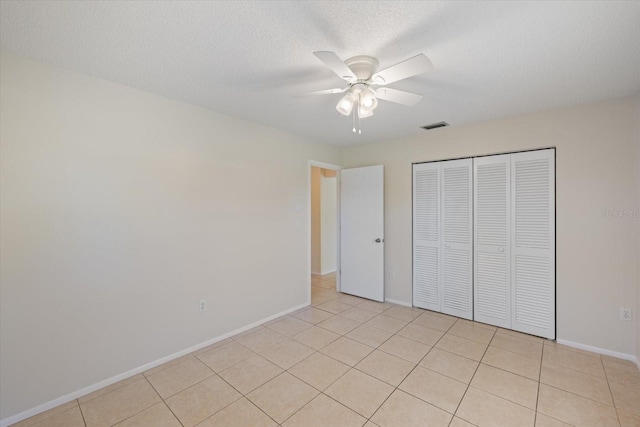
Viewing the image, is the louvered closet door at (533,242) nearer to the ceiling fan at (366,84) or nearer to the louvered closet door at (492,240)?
the louvered closet door at (492,240)

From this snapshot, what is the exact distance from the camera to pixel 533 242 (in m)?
2.96

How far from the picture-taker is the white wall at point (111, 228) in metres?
1.83

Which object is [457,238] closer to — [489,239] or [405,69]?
[489,239]

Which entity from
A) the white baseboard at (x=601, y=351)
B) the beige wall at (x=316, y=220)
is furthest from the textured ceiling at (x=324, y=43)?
the beige wall at (x=316, y=220)

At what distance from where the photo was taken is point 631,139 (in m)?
2.49

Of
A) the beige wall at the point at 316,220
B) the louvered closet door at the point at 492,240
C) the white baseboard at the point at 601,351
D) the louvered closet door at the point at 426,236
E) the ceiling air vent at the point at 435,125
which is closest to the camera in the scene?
the white baseboard at the point at 601,351

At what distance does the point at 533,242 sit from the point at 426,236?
1.16 m

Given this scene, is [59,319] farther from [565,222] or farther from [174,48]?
[565,222]

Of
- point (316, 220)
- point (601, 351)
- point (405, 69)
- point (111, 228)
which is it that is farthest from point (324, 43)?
point (316, 220)

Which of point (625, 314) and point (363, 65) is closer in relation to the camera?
point (363, 65)

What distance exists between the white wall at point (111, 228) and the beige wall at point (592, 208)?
3166 millimetres

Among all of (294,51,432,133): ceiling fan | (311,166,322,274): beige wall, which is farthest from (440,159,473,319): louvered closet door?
(311,166,322,274): beige wall

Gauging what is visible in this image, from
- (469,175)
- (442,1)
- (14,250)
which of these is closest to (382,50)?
(442,1)

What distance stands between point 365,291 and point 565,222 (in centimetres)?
257
